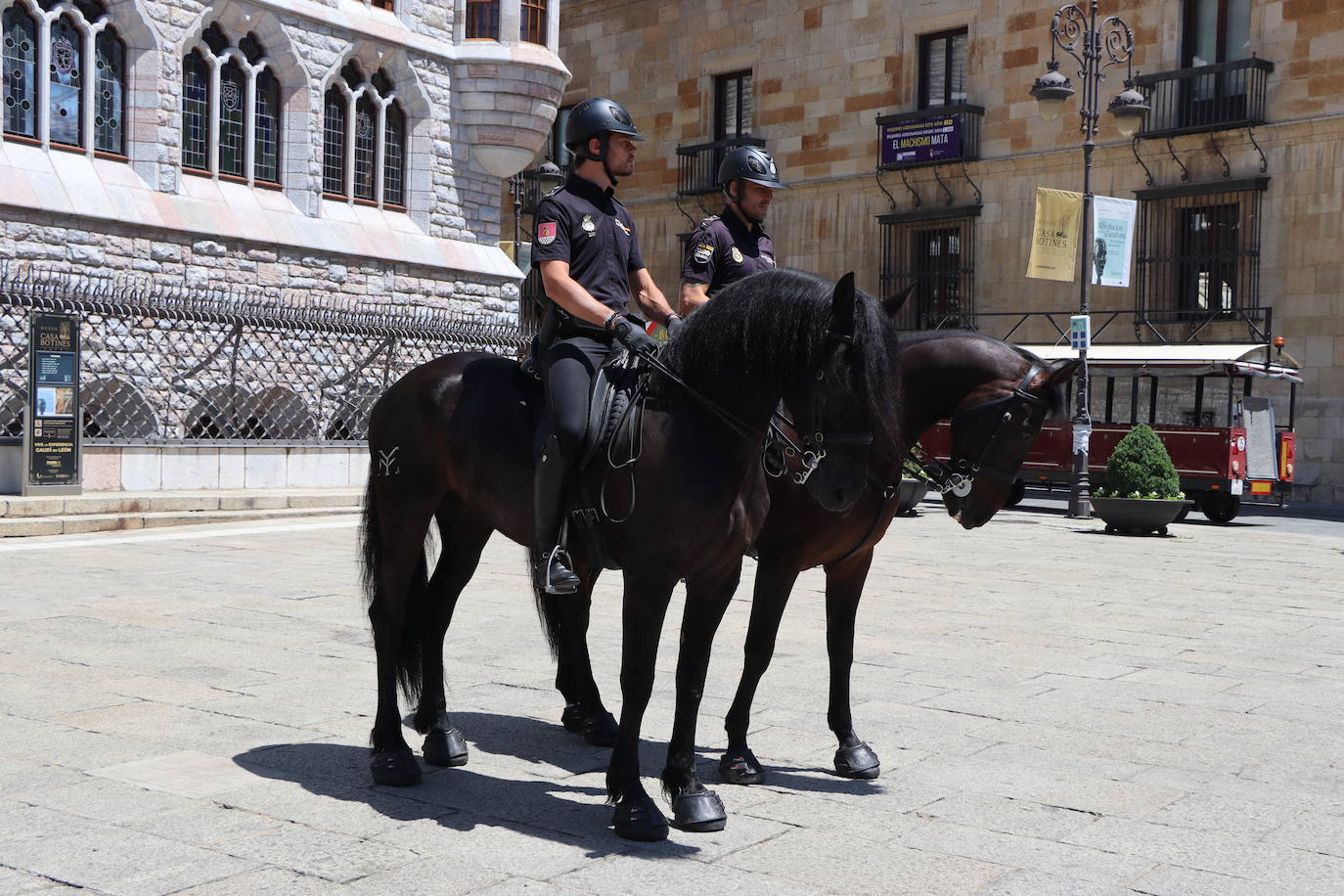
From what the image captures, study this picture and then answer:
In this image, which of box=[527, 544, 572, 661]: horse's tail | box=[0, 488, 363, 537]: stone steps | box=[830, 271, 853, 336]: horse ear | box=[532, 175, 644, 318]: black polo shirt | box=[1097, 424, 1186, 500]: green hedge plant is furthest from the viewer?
box=[1097, 424, 1186, 500]: green hedge plant

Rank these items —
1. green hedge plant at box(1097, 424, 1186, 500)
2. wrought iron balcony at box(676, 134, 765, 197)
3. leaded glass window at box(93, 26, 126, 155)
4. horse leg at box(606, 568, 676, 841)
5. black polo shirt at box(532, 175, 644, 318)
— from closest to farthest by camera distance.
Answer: horse leg at box(606, 568, 676, 841), black polo shirt at box(532, 175, 644, 318), green hedge plant at box(1097, 424, 1186, 500), leaded glass window at box(93, 26, 126, 155), wrought iron balcony at box(676, 134, 765, 197)

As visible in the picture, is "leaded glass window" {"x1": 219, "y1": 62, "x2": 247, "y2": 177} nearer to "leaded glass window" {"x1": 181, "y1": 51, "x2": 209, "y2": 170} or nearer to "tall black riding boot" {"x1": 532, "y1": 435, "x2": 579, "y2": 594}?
"leaded glass window" {"x1": 181, "y1": 51, "x2": 209, "y2": 170}

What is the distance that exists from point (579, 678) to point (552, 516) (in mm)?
1276

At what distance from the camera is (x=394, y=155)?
84.2ft

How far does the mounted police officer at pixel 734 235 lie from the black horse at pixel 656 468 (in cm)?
100

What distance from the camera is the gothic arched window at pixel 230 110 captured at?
22469 mm

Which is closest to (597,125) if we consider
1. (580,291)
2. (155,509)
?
(580,291)

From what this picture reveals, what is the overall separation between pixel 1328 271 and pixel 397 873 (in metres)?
26.8

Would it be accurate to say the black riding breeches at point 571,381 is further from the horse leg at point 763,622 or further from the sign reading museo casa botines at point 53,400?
the sign reading museo casa botines at point 53,400

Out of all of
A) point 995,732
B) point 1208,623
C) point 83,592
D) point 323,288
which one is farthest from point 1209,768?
point 323,288

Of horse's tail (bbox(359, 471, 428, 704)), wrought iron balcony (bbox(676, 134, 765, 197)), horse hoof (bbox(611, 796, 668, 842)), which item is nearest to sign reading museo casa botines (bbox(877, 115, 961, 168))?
wrought iron balcony (bbox(676, 134, 765, 197))

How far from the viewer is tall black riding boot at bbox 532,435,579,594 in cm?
489

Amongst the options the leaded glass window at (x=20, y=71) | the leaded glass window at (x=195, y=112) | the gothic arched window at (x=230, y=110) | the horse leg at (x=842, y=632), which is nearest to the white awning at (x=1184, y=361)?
the gothic arched window at (x=230, y=110)

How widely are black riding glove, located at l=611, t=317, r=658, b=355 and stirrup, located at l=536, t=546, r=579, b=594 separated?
0.79 meters
